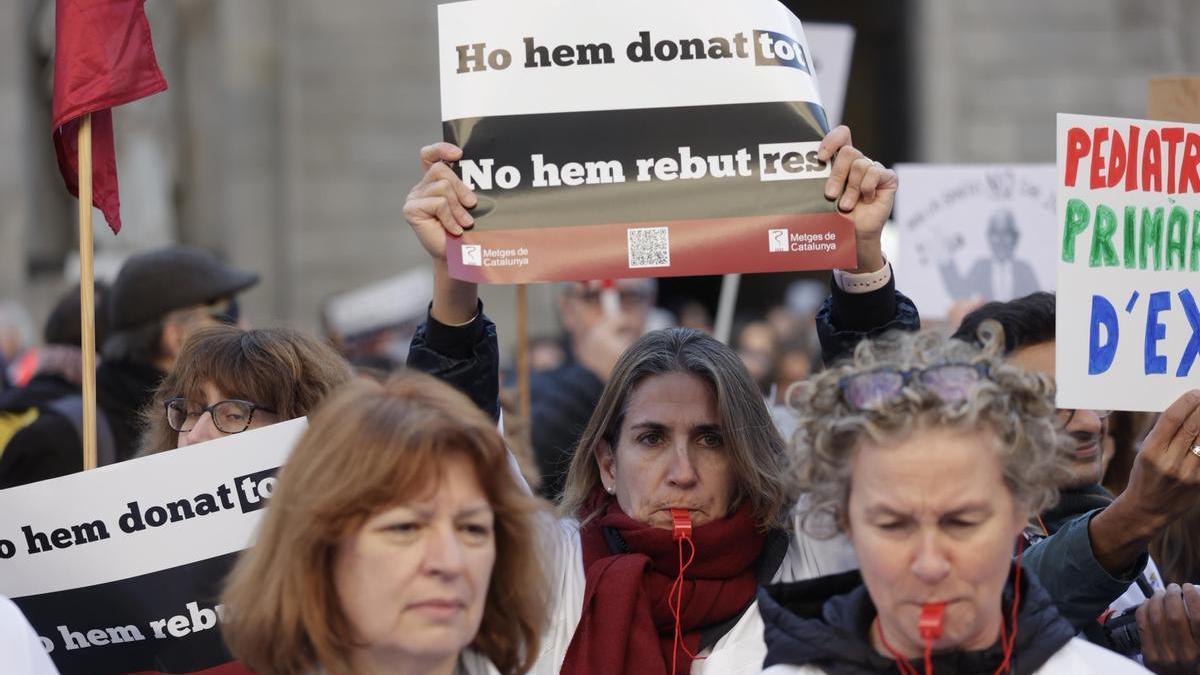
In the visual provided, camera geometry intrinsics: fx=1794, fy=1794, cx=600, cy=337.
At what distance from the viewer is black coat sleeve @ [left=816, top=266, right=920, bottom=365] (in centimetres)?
385

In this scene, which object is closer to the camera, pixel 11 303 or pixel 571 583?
pixel 571 583

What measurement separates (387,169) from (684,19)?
11.0 metres

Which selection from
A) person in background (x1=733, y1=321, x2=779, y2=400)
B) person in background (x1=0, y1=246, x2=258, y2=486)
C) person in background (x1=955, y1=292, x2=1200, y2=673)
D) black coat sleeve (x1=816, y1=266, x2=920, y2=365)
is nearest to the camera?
person in background (x1=955, y1=292, x2=1200, y2=673)

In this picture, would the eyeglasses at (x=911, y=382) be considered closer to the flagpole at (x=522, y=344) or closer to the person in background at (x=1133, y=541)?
the person in background at (x=1133, y=541)

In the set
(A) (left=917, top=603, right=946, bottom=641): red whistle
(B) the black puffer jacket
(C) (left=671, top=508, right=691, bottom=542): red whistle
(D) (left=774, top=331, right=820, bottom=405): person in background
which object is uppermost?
(A) (left=917, top=603, right=946, bottom=641): red whistle

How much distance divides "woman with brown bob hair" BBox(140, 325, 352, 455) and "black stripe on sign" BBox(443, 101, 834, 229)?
1.80 ft

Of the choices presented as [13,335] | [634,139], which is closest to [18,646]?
[634,139]

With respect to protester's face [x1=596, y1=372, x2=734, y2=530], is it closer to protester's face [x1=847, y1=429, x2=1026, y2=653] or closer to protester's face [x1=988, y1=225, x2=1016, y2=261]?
protester's face [x1=847, y1=429, x2=1026, y2=653]

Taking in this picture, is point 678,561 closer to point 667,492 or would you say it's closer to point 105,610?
point 667,492

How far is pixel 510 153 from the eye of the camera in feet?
12.4

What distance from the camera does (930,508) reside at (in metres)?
2.82

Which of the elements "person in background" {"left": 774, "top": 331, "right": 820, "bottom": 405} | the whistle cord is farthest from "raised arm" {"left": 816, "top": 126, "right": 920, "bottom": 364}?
"person in background" {"left": 774, "top": 331, "right": 820, "bottom": 405}

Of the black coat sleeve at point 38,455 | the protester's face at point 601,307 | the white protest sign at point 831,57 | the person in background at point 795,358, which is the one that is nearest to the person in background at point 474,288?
the black coat sleeve at point 38,455

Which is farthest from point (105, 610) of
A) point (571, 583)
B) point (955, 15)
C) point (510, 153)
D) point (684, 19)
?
point (955, 15)
